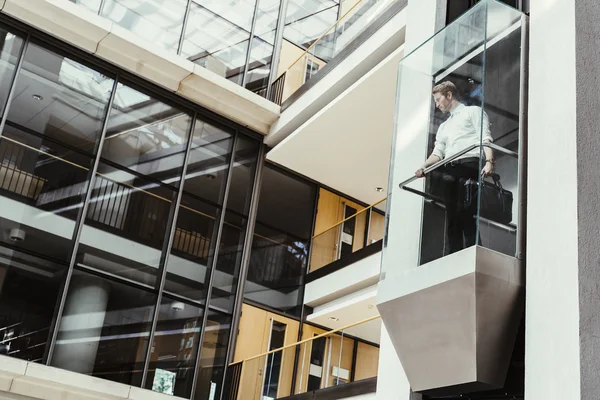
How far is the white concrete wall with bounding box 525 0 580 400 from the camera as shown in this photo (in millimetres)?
4871

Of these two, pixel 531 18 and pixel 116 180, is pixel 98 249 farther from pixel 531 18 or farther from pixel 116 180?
pixel 531 18

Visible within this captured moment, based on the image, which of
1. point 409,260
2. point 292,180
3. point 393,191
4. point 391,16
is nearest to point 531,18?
point 393,191

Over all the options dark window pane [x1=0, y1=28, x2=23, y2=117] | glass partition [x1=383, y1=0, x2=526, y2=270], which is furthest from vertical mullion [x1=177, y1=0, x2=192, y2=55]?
glass partition [x1=383, y1=0, x2=526, y2=270]

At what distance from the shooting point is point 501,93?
20.4 ft

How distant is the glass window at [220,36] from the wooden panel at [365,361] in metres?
6.63

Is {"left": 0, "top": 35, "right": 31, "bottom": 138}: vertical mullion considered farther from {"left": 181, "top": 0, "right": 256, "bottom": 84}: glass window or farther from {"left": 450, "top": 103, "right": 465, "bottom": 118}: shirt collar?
{"left": 450, "top": 103, "right": 465, "bottom": 118}: shirt collar

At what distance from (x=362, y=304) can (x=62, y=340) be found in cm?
620

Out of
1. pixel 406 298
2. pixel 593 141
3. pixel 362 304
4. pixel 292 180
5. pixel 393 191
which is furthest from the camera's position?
pixel 292 180

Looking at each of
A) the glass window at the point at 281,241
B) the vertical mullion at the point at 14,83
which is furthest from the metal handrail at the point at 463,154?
the glass window at the point at 281,241

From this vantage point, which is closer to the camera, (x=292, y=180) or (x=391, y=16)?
(x=391, y=16)

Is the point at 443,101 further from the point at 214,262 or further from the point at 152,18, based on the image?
the point at 152,18

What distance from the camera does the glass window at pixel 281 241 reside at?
52.6ft

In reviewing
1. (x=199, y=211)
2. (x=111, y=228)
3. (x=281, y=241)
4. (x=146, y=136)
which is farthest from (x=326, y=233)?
(x=111, y=228)

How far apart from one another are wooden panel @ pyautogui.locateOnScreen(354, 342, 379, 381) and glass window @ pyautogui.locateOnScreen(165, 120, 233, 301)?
11.2 feet
